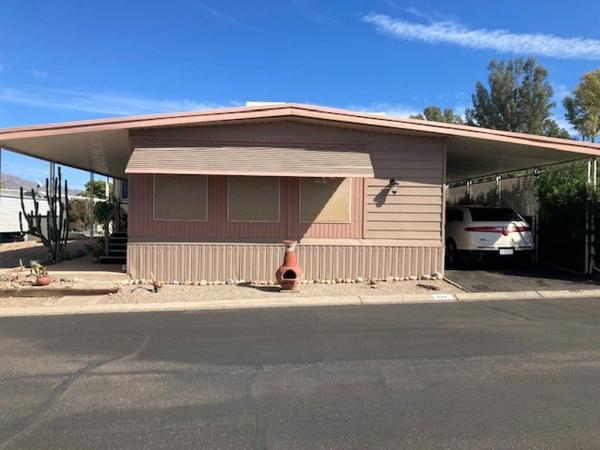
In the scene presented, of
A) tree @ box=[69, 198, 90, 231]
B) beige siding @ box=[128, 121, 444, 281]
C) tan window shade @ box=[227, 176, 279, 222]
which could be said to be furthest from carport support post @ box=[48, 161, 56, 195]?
tree @ box=[69, 198, 90, 231]

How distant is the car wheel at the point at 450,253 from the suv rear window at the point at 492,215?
98 cm

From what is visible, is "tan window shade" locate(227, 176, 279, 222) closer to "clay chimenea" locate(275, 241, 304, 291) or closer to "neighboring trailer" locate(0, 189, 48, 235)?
"clay chimenea" locate(275, 241, 304, 291)

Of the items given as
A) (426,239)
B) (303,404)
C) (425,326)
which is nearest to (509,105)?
(426,239)

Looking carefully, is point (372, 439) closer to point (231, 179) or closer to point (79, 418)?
point (79, 418)

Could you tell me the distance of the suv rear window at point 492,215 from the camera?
1341cm

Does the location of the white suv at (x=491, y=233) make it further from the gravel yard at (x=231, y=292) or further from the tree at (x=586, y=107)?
the tree at (x=586, y=107)

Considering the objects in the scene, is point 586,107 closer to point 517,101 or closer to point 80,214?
point 517,101

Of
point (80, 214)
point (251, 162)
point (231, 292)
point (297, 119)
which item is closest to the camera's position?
point (231, 292)

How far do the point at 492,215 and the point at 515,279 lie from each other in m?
2.06

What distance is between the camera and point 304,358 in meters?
6.07

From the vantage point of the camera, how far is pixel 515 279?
1207 cm

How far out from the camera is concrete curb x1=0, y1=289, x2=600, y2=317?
9.40 metres

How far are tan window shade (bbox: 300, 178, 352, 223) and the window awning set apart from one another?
76 cm

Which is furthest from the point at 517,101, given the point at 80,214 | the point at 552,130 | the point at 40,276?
the point at 40,276
